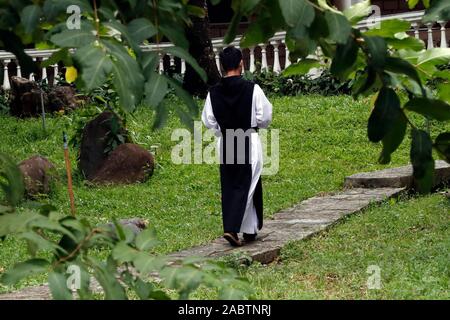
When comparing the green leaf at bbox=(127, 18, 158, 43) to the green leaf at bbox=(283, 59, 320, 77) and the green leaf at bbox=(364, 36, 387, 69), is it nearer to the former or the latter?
the green leaf at bbox=(364, 36, 387, 69)

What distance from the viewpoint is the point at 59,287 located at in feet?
8.41

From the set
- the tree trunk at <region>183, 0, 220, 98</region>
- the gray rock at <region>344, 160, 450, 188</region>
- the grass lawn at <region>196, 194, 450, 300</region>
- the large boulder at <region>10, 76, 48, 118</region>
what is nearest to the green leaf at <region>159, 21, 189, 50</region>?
the grass lawn at <region>196, 194, 450, 300</region>

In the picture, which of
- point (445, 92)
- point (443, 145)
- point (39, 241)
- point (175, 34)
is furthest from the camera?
point (445, 92)

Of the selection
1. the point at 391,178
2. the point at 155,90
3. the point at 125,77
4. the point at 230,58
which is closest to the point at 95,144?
the point at 391,178

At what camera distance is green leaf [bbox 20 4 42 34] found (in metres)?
2.65

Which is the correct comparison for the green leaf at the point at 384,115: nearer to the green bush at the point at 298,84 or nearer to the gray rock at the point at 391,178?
the gray rock at the point at 391,178

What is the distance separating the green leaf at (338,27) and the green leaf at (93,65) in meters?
0.60

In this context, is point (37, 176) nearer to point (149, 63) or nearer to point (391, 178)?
point (391, 178)

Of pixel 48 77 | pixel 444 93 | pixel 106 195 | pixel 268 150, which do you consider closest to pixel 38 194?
pixel 106 195

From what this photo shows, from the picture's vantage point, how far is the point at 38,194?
11406 millimetres

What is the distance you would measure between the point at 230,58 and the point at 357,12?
5433 millimetres

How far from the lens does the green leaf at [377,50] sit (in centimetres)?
276

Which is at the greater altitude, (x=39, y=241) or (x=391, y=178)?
(x=39, y=241)

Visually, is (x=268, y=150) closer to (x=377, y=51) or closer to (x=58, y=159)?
(x=58, y=159)
